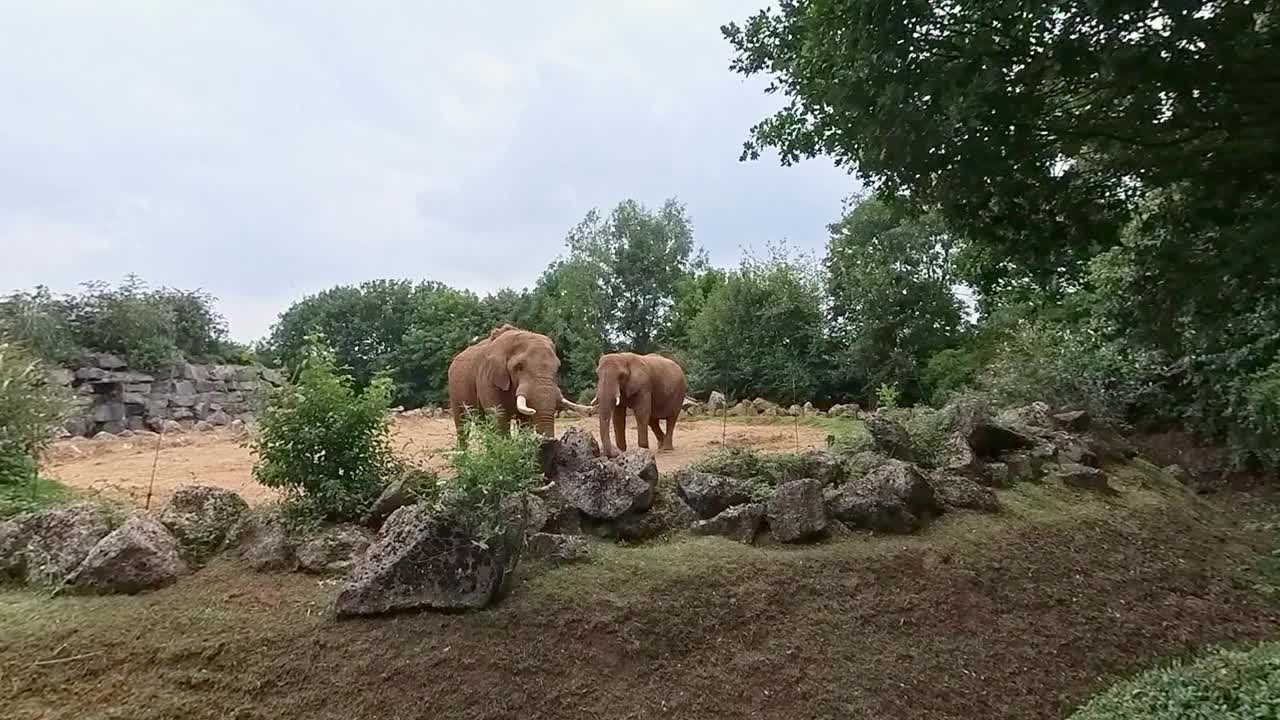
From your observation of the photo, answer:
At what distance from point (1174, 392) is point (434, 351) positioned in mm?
17285

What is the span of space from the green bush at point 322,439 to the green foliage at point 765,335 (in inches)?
689

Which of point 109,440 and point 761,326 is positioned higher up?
point 761,326

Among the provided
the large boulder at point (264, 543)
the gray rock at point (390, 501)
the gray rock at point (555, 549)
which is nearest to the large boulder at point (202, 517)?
the large boulder at point (264, 543)

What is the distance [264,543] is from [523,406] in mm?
4593

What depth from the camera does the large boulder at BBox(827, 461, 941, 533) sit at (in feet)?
18.5

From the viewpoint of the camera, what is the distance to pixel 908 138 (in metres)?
4.95

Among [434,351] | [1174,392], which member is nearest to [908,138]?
[1174,392]

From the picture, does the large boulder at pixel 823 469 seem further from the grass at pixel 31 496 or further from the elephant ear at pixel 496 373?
the grass at pixel 31 496

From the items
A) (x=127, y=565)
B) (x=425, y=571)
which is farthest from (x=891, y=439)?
(x=127, y=565)

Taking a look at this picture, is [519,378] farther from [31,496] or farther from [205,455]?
[205,455]

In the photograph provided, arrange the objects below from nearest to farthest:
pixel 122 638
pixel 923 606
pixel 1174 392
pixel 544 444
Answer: pixel 122 638
pixel 923 606
pixel 544 444
pixel 1174 392

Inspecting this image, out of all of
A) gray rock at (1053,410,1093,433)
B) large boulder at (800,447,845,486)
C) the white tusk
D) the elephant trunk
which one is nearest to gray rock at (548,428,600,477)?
large boulder at (800,447,845,486)

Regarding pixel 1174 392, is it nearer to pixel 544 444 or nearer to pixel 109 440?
pixel 544 444

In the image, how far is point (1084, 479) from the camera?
7.53 metres
